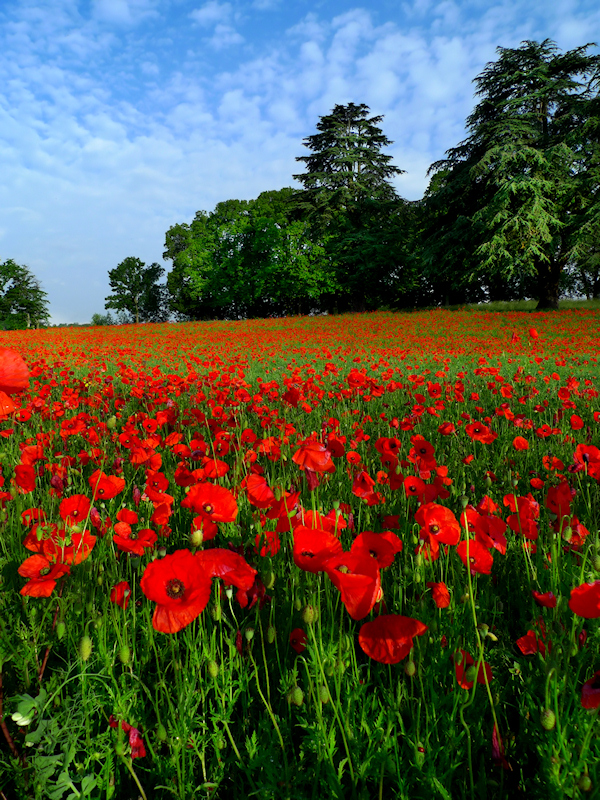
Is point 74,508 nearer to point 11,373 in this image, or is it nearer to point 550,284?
point 11,373

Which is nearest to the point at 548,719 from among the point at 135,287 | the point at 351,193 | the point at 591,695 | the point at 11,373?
the point at 591,695

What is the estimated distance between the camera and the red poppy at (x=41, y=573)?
1201 mm

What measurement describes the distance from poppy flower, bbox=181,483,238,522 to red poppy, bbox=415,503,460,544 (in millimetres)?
536

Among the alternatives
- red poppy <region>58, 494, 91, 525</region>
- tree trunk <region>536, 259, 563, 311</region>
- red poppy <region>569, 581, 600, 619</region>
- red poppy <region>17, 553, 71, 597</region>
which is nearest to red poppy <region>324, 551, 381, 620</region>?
red poppy <region>569, 581, 600, 619</region>

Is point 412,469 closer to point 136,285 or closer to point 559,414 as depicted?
point 559,414

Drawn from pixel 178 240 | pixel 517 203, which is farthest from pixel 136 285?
pixel 517 203

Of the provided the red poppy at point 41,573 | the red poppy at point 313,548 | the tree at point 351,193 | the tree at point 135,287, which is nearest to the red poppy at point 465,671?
the red poppy at point 313,548

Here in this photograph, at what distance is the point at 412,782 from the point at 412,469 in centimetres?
202

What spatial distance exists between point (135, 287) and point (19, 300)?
1592 centimetres

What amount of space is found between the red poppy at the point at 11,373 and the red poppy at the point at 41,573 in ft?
2.12

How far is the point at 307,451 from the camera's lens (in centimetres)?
130

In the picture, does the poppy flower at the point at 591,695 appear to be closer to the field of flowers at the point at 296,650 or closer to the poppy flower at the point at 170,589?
the field of flowers at the point at 296,650

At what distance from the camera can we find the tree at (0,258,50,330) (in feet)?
200

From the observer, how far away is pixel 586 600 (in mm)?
809
